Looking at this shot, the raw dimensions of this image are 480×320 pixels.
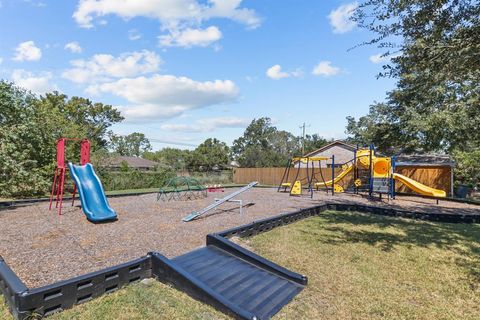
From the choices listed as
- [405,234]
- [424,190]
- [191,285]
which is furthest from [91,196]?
[424,190]

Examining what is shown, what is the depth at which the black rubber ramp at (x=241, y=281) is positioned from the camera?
347 cm

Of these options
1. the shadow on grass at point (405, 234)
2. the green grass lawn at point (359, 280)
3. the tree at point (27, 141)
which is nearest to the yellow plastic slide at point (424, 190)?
the shadow on grass at point (405, 234)

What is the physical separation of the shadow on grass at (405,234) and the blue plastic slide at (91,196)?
16.7ft

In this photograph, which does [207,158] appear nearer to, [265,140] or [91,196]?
[265,140]

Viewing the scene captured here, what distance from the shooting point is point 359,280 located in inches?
158

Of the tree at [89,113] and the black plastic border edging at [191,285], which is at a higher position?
the tree at [89,113]

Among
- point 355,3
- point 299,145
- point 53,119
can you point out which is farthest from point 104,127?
point 355,3

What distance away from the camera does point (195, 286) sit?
3.51 meters

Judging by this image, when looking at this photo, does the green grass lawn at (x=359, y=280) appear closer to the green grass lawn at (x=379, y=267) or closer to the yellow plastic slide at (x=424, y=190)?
the green grass lawn at (x=379, y=267)

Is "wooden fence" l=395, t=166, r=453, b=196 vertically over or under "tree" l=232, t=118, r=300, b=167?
under

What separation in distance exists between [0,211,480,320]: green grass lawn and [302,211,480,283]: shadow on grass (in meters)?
0.02

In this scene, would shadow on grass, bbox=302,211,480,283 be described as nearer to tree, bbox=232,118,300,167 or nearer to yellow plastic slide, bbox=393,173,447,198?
yellow plastic slide, bbox=393,173,447,198

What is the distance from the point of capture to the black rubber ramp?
347 centimetres

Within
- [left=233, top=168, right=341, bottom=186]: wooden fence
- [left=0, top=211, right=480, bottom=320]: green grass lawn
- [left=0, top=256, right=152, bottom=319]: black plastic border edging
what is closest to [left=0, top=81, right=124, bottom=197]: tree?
[left=0, top=256, right=152, bottom=319]: black plastic border edging
